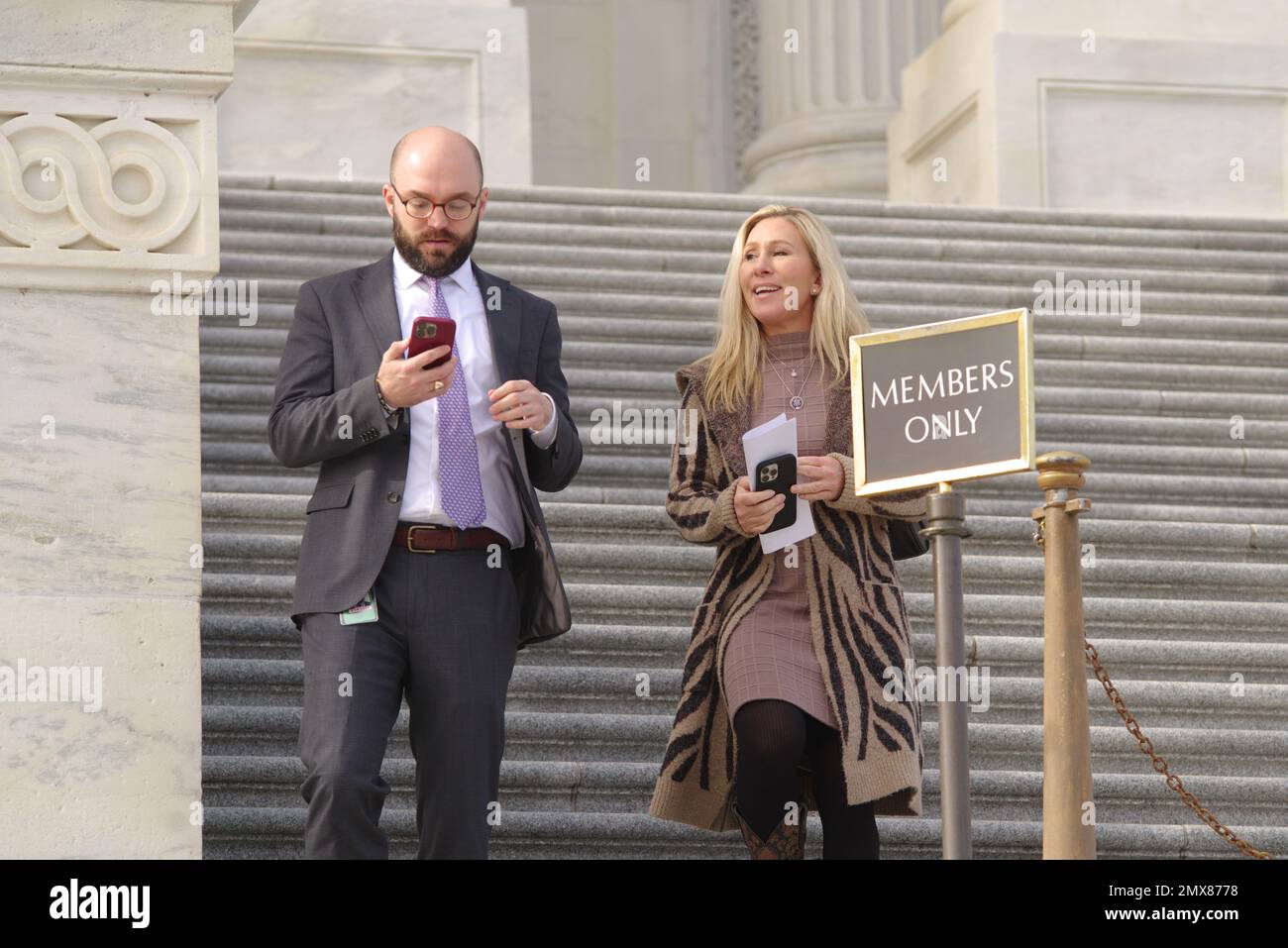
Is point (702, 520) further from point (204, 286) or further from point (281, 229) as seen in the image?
point (281, 229)

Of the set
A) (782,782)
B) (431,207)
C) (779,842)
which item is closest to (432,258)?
(431,207)

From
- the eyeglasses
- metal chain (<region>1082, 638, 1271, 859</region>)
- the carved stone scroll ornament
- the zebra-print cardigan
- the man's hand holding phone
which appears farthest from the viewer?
metal chain (<region>1082, 638, 1271, 859</region>)

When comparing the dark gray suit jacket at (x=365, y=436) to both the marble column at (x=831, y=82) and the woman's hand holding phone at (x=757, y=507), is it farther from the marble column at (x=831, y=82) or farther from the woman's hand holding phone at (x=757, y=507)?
the marble column at (x=831, y=82)

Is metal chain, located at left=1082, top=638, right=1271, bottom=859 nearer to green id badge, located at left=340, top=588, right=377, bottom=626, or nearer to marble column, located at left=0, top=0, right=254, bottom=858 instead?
green id badge, located at left=340, top=588, right=377, bottom=626

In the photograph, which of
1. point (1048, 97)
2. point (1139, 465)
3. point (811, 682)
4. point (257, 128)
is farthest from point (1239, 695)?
point (257, 128)

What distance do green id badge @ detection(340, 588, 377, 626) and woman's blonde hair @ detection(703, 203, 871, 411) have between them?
3.58 ft

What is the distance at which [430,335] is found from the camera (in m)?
4.95

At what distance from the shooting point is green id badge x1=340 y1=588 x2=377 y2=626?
498 cm

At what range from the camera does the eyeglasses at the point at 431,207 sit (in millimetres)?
5188

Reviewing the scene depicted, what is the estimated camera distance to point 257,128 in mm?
12180

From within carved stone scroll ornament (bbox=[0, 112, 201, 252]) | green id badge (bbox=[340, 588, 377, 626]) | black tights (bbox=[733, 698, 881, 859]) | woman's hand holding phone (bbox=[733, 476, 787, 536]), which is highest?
carved stone scroll ornament (bbox=[0, 112, 201, 252])

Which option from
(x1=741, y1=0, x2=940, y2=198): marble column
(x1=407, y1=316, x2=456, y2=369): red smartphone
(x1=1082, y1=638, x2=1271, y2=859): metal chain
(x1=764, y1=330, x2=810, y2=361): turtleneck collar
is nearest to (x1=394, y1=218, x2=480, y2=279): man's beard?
(x1=407, y1=316, x2=456, y2=369): red smartphone
